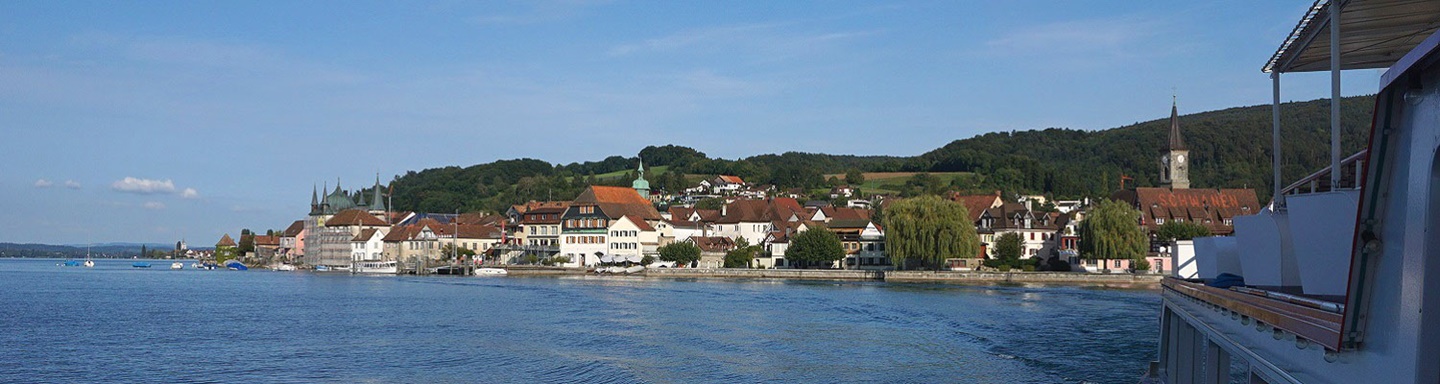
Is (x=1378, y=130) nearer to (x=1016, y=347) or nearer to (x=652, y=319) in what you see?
(x=1016, y=347)

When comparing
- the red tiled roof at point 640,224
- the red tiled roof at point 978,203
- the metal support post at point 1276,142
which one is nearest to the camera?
the metal support post at point 1276,142

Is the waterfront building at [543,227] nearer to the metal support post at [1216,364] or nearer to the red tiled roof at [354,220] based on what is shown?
the red tiled roof at [354,220]

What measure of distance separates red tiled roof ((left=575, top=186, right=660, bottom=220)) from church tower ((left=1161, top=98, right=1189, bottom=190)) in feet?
159

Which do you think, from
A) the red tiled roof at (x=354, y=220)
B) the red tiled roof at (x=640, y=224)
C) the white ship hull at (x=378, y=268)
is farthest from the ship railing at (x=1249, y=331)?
the red tiled roof at (x=354, y=220)

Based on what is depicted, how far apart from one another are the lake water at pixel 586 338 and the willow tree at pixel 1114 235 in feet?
63.1

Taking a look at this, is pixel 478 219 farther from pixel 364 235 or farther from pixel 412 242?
pixel 364 235

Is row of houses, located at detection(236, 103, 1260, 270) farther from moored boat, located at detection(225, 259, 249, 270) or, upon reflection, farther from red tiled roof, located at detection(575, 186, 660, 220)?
moored boat, located at detection(225, 259, 249, 270)

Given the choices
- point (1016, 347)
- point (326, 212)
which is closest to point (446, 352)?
point (1016, 347)

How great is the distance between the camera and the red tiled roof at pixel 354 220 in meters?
142

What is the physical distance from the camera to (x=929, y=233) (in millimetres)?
84625

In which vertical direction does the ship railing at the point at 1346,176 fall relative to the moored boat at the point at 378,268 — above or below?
above

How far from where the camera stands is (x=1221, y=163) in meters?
158

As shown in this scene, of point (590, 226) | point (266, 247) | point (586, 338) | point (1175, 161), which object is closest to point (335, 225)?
point (266, 247)

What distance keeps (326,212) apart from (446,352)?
130 m
